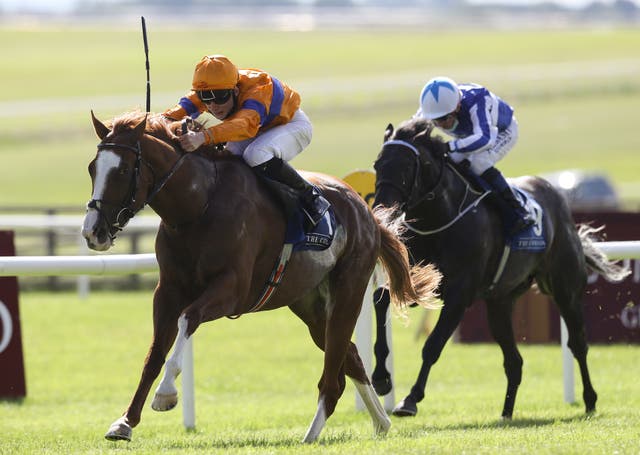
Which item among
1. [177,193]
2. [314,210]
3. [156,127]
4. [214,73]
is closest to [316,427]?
[314,210]

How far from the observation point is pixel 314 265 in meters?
6.93

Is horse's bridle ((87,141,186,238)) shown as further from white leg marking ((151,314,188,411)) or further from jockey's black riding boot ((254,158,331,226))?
jockey's black riding boot ((254,158,331,226))

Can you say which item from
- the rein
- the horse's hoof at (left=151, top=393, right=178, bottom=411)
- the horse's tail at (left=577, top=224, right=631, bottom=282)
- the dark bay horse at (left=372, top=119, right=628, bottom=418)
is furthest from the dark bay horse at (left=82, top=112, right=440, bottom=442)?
the horse's tail at (left=577, top=224, right=631, bottom=282)

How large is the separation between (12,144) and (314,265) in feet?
135

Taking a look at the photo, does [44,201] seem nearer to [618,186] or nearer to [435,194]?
[618,186]

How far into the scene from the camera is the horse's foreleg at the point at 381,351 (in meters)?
8.10

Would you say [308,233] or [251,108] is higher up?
[251,108]

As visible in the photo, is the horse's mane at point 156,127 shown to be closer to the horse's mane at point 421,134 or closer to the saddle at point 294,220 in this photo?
the saddle at point 294,220

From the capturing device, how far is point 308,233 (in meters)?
6.84

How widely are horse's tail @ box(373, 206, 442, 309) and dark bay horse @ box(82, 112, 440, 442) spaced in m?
0.30

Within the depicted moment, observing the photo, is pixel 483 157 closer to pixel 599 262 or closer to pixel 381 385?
pixel 599 262

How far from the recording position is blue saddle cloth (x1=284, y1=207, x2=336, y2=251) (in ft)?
22.3

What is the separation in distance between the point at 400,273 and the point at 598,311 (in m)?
4.87

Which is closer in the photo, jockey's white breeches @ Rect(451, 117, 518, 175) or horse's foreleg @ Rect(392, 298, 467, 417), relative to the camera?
horse's foreleg @ Rect(392, 298, 467, 417)
